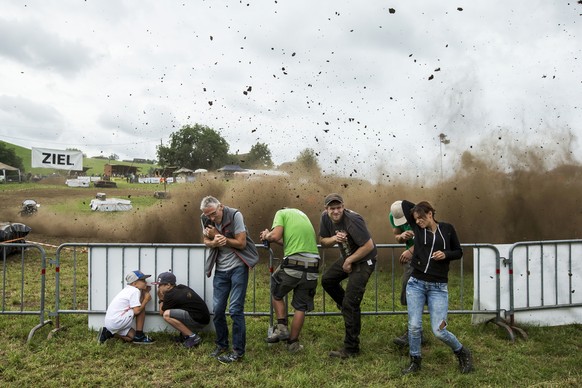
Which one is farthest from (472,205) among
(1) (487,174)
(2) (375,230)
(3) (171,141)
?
(3) (171,141)

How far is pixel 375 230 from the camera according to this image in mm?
12070

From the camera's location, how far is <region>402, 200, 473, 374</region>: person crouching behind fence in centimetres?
465

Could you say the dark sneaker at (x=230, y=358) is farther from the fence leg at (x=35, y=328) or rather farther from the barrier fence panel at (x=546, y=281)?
the barrier fence panel at (x=546, y=281)

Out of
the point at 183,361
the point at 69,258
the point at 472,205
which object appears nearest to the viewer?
the point at 183,361

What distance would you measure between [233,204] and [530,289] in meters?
9.21

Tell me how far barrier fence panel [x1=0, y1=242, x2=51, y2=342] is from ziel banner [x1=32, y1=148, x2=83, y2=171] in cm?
849

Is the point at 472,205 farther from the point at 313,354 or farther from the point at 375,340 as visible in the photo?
the point at 313,354

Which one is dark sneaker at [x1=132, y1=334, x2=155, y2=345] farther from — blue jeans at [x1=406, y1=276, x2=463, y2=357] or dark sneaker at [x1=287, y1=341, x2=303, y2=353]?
blue jeans at [x1=406, y1=276, x2=463, y2=357]

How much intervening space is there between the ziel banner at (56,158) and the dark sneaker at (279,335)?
18661 millimetres

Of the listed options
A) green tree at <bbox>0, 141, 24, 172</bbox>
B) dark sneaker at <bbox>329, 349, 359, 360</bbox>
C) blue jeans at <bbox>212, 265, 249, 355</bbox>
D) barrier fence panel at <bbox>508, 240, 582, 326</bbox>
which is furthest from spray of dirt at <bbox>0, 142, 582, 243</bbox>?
green tree at <bbox>0, 141, 24, 172</bbox>

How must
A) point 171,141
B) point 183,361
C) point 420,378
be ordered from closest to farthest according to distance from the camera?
point 420,378 → point 183,361 → point 171,141

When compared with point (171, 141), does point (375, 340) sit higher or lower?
lower

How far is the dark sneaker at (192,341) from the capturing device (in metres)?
5.52

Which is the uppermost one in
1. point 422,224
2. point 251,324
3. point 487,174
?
point 487,174
